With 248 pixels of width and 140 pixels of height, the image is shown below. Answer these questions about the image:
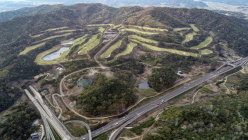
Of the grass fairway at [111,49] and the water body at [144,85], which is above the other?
the grass fairway at [111,49]

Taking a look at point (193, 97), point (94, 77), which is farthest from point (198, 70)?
point (94, 77)

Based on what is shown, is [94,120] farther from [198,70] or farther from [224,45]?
[224,45]

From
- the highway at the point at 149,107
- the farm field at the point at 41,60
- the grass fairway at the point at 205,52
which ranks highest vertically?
the farm field at the point at 41,60

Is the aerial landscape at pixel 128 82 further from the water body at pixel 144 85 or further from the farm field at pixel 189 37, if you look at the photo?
the farm field at pixel 189 37

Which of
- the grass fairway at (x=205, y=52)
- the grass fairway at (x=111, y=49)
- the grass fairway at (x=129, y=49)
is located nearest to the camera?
the grass fairway at (x=111, y=49)

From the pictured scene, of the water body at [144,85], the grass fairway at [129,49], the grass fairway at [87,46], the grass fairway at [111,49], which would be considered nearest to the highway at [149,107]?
the water body at [144,85]

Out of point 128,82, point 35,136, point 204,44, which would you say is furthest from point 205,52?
point 35,136

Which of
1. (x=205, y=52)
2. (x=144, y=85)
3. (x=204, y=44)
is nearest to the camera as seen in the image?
(x=144, y=85)

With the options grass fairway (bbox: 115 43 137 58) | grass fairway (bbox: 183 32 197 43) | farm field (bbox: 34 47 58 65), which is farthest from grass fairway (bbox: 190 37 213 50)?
farm field (bbox: 34 47 58 65)

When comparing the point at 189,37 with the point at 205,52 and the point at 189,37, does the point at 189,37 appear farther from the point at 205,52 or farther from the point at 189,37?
the point at 205,52

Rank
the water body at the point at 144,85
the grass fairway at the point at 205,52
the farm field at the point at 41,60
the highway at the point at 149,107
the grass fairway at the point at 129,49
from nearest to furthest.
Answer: the highway at the point at 149,107
the water body at the point at 144,85
the farm field at the point at 41,60
the grass fairway at the point at 129,49
the grass fairway at the point at 205,52

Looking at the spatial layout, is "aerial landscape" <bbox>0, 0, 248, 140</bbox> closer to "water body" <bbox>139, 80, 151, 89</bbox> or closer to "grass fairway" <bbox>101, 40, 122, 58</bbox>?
"water body" <bbox>139, 80, 151, 89</bbox>
